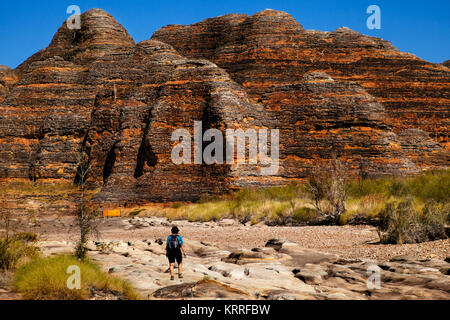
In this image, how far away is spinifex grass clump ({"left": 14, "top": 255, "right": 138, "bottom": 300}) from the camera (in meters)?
7.11

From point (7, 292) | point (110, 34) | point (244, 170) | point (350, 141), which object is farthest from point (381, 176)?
point (110, 34)

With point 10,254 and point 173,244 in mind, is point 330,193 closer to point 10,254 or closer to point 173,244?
point 173,244

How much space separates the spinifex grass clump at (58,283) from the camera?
7.11m

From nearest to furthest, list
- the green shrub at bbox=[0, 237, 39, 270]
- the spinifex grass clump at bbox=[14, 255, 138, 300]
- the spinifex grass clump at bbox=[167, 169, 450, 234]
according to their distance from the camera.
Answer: the spinifex grass clump at bbox=[14, 255, 138, 300] < the green shrub at bbox=[0, 237, 39, 270] < the spinifex grass clump at bbox=[167, 169, 450, 234]

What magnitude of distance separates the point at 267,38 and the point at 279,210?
36.5 metres

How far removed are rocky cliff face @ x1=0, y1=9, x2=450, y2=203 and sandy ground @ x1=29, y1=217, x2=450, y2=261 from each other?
32.4 feet

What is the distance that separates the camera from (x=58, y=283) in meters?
7.16

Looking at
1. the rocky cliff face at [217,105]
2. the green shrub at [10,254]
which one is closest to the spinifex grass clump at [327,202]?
the rocky cliff face at [217,105]

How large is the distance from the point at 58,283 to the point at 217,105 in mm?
28555

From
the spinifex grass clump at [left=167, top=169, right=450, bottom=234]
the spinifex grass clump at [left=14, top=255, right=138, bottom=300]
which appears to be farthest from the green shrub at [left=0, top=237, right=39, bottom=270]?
the spinifex grass clump at [left=167, top=169, right=450, bottom=234]

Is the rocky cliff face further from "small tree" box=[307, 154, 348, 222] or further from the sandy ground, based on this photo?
the sandy ground

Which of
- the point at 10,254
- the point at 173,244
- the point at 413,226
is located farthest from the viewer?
the point at 413,226

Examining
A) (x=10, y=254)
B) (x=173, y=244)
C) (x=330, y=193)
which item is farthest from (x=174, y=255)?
(x=330, y=193)

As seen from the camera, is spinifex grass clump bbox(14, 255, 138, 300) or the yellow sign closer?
spinifex grass clump bbox(14, 255, 138, 300)
